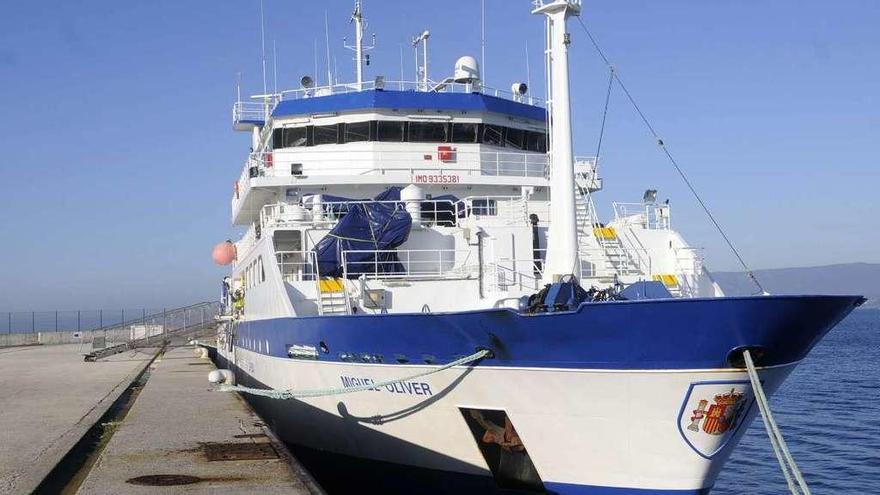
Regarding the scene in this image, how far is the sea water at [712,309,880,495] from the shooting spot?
16.5 m

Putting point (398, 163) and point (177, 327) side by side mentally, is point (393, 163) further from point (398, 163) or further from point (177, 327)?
point (177, 327)

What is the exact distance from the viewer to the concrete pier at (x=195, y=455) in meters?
9.67

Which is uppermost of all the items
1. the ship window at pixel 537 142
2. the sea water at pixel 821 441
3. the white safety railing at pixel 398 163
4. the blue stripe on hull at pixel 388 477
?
the ship window at pixel 537 142

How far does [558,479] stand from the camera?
10289mm

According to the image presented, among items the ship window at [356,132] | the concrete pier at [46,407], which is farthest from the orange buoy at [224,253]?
the ship window at [356,132]

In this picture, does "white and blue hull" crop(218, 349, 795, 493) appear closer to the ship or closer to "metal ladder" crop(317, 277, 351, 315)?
the ship

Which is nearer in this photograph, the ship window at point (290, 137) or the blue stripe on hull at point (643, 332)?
the blue stripe on hull at point (643, 332)

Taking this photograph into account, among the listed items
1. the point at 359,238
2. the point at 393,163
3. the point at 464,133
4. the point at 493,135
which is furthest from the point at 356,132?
the point at 359,238

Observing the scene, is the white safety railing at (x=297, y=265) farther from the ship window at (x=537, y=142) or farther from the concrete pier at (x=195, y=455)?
the ship window at (x=537, y=142)

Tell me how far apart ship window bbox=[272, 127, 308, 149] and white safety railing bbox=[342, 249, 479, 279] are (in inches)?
207

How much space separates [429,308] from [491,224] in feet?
6.86

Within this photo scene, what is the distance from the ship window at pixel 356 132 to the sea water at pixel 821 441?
9.43m

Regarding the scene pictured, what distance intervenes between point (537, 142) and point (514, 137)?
79 cm

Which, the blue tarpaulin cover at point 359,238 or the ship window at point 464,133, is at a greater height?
the ship window at point 464,133
